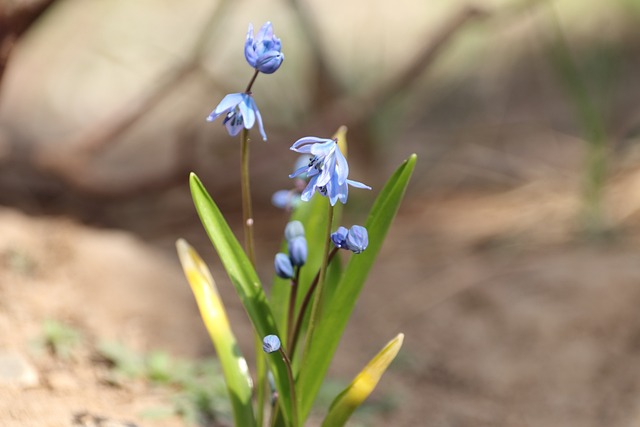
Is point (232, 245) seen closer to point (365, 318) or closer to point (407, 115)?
point (365, 318)

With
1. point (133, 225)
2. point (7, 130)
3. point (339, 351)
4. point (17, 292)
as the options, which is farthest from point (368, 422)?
point (7, 130)

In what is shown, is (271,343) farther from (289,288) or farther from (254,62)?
(254,62)

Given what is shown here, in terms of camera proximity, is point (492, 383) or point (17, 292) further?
point (492, 383)

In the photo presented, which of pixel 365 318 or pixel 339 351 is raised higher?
pixel 365 318

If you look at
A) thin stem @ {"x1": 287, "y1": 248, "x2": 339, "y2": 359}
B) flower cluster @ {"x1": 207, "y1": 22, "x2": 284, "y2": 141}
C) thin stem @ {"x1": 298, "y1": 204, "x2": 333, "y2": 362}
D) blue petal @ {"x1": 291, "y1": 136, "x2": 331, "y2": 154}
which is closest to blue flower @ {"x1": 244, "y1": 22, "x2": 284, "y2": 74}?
flower cluster @ {"x1": 207, "y1": 22, "x2": 284, "y2": 141}

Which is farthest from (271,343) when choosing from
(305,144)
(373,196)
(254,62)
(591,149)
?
(373,196)

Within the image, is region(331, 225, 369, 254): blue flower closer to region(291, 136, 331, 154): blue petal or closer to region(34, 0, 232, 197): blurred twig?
region(291, 136, 331, 154): blue petal

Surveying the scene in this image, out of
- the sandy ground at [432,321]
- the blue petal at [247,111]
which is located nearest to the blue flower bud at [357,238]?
the blue petal at [247,111]
